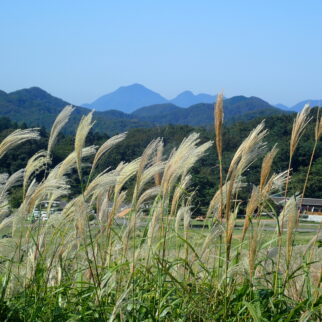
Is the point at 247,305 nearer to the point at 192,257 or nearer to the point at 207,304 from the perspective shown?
the point at 207,304

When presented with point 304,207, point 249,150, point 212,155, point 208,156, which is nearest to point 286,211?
point 249,150

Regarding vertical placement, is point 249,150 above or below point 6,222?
above

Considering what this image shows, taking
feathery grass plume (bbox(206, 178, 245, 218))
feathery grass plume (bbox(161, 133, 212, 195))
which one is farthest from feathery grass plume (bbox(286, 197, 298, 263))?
feathery grass plume (bbox(161, 133, 212, 195))

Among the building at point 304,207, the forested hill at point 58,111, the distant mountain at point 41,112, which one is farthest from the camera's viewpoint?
the forested hill at point 58,111

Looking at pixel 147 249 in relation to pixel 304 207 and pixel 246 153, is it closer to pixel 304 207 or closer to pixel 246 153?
pixel 246 153

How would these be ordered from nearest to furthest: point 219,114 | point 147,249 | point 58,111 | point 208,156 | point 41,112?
point 219,114 < point 147,249 < point 208,156 < point 41,112 < point 58,111

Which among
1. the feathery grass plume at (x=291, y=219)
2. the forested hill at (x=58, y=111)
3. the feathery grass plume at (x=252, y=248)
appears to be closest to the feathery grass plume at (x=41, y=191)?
the feathery grass plume at (x=252, y=248)

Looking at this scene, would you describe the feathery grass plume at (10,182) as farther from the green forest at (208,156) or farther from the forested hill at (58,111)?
the forested hill at (58,111)

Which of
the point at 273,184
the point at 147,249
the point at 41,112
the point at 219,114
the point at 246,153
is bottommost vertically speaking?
the point at 147,249

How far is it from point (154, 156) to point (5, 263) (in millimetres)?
1028

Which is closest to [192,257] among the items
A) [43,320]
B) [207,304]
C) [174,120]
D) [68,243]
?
[207,304]

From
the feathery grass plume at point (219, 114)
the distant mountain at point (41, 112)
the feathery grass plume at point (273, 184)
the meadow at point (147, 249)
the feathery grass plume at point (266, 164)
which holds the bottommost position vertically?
the meadow at point (147, 249)

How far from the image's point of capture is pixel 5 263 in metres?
3.19

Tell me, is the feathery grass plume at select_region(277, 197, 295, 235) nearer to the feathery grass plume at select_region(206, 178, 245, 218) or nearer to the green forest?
the green forest
